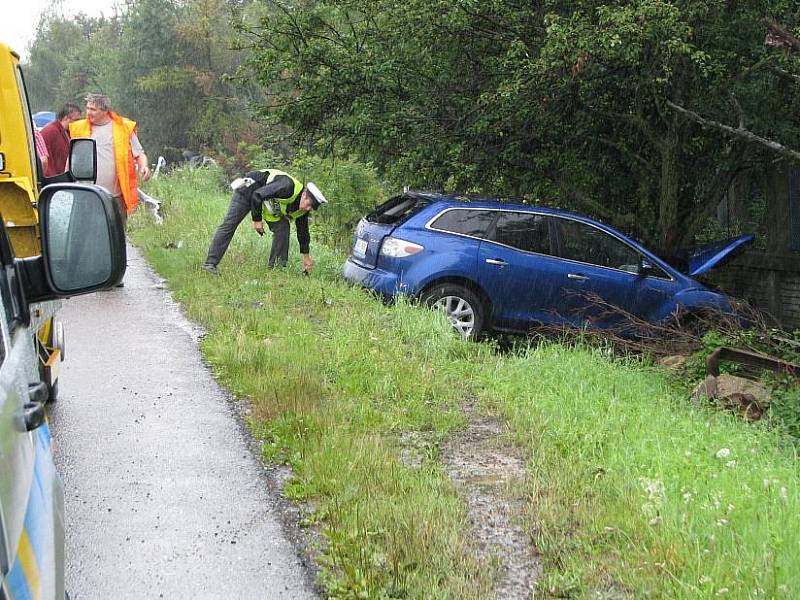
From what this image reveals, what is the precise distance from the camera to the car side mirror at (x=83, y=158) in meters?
6.49

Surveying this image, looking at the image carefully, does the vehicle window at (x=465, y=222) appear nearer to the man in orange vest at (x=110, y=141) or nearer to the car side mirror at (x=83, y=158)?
the man in orange vest at (x=110, y=141)

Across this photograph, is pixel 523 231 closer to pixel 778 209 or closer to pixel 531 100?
pixel 531 100

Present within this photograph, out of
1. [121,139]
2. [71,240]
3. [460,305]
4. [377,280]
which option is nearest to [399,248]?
[377,280]

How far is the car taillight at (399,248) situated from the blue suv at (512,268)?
0.01m

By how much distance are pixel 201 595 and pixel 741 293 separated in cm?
1106

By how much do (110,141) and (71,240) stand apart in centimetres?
825

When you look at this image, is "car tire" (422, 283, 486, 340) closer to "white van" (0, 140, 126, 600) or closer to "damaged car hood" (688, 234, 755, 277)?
"damaged car hood" (688, 234, 755, 277)

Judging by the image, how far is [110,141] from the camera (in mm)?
10312

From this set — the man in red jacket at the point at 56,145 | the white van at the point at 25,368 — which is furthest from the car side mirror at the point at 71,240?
the man in red jacket at the point at 56,145

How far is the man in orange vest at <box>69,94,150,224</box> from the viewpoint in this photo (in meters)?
10.2

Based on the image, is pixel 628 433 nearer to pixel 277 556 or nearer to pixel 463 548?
pixel 463 548

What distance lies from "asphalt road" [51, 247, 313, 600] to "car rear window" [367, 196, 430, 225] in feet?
10.5

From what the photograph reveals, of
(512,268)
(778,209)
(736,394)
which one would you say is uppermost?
(778,209)

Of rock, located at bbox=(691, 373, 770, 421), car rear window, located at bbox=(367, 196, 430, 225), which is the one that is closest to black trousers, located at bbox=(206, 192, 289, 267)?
car rear window, located at bbox=(367, 196, 430, 225)
